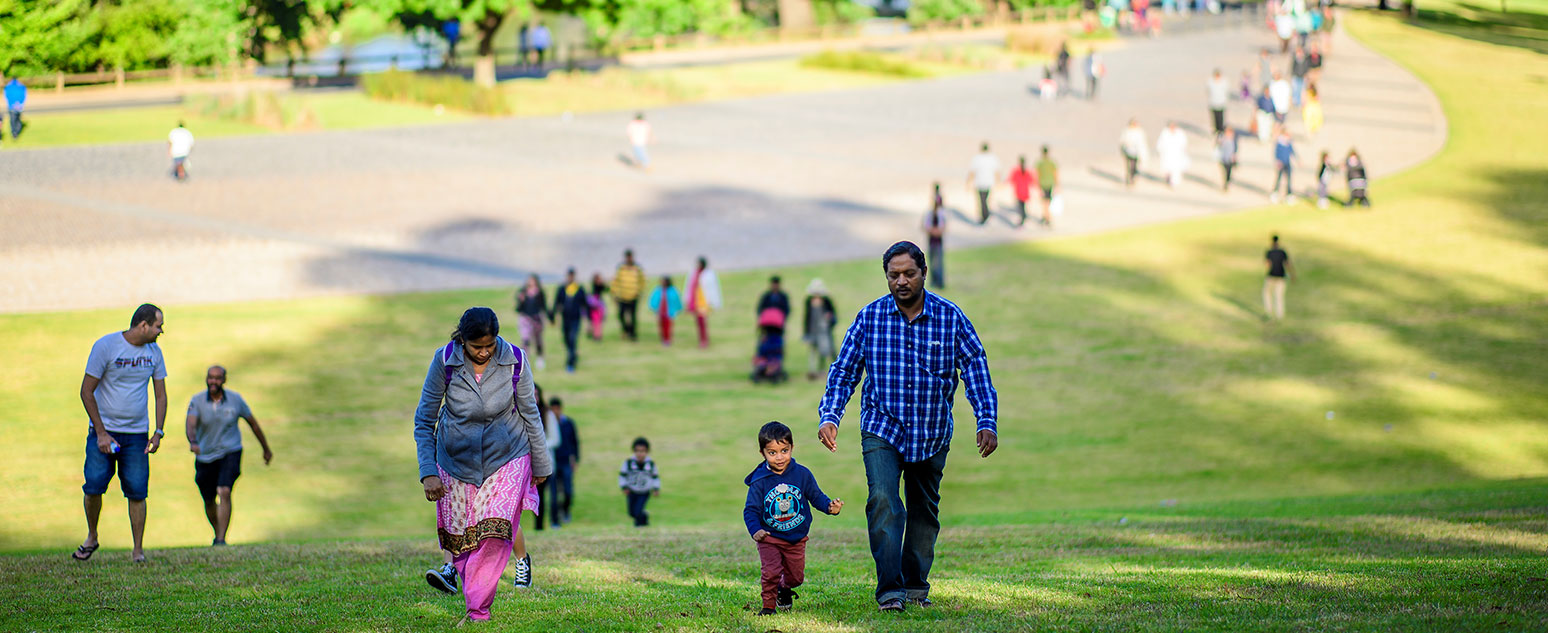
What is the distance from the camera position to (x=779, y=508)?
591 centimetres

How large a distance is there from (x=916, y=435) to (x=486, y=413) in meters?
1.95

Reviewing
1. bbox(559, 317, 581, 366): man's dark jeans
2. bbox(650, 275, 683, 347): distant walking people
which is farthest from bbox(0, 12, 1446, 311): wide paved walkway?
bbox(559, 317, 581, 366): man's dark jeans

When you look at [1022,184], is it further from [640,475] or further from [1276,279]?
[640,475]

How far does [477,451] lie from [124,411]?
11.4 ft

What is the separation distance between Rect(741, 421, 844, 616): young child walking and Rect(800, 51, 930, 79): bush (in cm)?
4248

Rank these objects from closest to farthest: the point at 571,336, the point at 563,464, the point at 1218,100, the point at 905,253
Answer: the point at 905,253 → the point at 563,464 → the point at 571,336 → the point at 1218,100

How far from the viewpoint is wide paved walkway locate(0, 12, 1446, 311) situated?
24.1 m

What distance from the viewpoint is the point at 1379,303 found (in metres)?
21.4

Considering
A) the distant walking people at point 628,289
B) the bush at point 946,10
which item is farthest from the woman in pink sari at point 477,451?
the bush at point 946,10

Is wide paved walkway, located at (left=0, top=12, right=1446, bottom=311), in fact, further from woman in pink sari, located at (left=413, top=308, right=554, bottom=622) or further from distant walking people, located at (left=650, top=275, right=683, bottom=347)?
woman in pink sari, located at (left=413, top=308, right=554, bottom=622)

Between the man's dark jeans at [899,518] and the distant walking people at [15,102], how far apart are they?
111 feet

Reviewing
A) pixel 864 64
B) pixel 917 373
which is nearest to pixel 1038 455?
pixel 917 373

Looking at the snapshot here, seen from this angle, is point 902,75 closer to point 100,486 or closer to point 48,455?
point 48,455

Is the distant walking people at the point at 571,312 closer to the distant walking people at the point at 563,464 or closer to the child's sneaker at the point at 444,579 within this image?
the distant walking people at the point at 563,464
